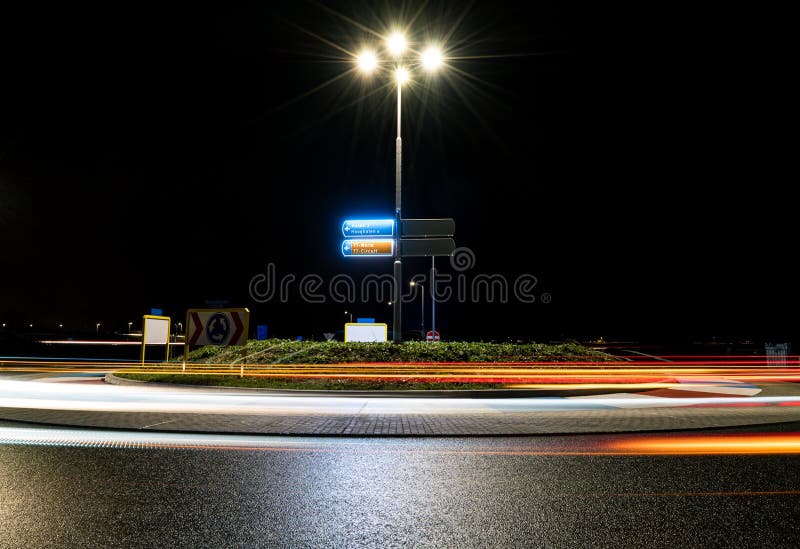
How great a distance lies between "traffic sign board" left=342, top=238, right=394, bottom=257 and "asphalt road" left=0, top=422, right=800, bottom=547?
10.8 meters

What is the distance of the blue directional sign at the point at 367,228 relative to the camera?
57.5 feet

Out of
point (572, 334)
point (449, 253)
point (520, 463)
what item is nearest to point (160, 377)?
point (449, 253)

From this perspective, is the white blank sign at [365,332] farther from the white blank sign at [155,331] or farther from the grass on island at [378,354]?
the white blank sign at [155,331]

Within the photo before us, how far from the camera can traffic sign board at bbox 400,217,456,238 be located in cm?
1680

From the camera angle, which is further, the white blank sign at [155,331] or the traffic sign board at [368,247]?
the white blank sign at [155,331]

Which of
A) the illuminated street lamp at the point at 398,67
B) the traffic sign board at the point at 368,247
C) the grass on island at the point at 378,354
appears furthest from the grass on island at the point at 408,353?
the traffic sign board at the point at 368,247

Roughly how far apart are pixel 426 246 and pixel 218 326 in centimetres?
699

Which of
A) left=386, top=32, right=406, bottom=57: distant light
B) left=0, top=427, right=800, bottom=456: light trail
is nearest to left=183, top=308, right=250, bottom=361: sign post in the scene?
left=0, top=427, right=800, bottom=456: light trail

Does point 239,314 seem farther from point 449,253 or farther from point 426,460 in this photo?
point 426,460

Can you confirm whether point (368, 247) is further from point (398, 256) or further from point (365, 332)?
point (365, 332)

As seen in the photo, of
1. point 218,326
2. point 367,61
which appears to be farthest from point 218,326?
point 367,61

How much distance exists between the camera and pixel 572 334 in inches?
2472

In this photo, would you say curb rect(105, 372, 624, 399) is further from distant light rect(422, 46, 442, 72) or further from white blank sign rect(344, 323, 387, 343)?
distant light rect(422, 46, 442, 72)

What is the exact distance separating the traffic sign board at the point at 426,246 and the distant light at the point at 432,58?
564cm
